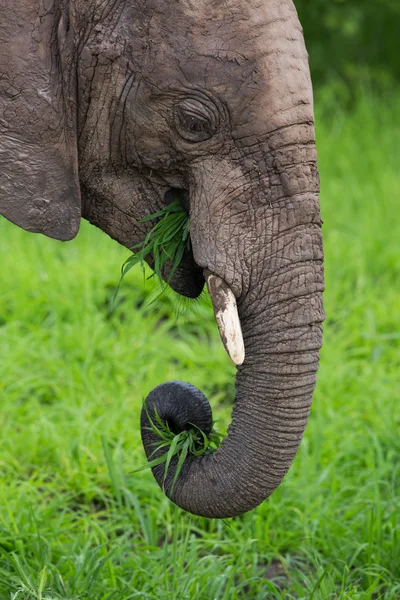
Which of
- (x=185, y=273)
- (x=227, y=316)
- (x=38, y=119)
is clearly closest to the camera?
(x=227, y=316)

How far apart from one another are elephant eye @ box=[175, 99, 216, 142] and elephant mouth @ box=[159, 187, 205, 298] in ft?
0.56

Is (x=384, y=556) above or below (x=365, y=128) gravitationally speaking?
below

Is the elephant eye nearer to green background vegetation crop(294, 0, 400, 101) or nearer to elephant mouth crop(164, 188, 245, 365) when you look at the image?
elephant mouth crop(164, 188, 245, 365)

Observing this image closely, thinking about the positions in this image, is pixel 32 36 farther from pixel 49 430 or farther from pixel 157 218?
pixel 49 430

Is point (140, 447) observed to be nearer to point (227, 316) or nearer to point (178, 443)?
point (178, 443)

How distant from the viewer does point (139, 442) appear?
172 inches

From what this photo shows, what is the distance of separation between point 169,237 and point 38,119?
45 cm

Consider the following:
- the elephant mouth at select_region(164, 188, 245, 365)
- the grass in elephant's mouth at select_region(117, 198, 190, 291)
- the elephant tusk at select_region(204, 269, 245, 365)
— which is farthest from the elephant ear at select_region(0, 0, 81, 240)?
the elephant tusk at select_region(204, 269, 245, 365)

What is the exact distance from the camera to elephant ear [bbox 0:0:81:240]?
2619mm

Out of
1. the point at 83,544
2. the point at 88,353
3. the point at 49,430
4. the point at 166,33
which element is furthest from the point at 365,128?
the point at 166,33

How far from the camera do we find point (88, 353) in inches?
201

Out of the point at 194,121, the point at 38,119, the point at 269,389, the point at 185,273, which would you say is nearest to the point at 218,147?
the point at 194,121

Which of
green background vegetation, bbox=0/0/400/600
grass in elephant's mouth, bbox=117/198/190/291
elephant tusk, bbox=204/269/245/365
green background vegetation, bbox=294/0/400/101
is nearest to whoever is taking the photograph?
elephant tusk, bbox=204/269/245/365

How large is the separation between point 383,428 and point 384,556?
1021 millimetres
